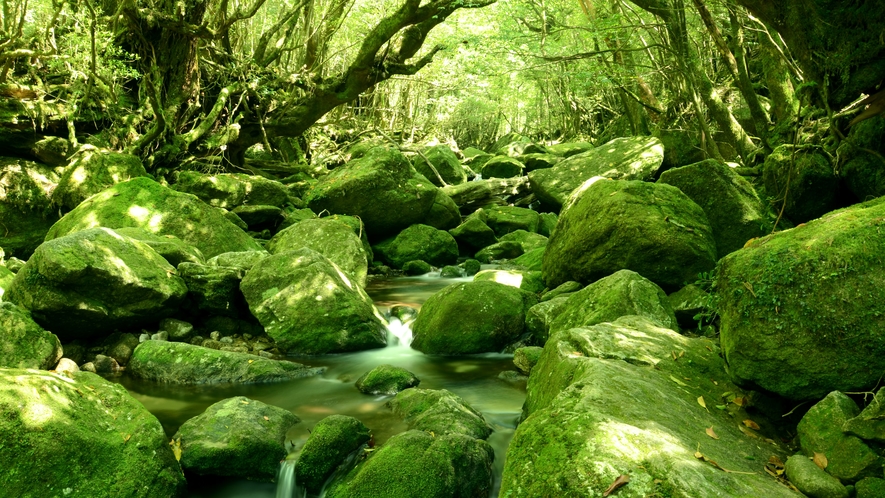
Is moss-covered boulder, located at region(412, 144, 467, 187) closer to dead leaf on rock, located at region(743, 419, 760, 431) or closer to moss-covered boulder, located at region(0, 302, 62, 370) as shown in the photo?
moss-covered boulder, located at region(0, 302, 62, 370)

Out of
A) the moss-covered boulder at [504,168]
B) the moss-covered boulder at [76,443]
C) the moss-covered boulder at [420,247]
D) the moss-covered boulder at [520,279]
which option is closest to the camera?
the moss-covered boulder at [76,443]

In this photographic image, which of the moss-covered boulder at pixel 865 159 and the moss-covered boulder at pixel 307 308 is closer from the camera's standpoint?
the moss-covered boulder at pixel 865 159

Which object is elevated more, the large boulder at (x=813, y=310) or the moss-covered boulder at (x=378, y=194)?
the large boulder at (x=813, y=310)

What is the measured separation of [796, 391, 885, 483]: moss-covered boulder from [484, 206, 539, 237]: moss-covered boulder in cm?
1136

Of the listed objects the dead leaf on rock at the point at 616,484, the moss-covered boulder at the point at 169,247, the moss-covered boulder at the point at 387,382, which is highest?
the dead leaf on rock at the point at 616,484

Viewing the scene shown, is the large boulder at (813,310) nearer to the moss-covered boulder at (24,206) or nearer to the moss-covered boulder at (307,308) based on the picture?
the moss-covered boulder at (307,308)

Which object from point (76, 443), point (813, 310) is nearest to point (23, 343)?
point (76, 443)

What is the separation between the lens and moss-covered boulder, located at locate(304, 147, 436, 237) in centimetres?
1275

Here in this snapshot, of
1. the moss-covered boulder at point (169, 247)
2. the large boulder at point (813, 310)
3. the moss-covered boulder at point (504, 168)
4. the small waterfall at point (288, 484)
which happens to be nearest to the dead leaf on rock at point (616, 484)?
the large boulder at point (813, 310)

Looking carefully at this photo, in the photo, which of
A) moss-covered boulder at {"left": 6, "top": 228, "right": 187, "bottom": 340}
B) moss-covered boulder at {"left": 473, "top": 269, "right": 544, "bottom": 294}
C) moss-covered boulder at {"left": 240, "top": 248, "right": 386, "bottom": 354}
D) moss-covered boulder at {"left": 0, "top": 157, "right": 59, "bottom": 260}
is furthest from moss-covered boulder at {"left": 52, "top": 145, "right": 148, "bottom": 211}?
moss-covered boulder at {"left": 473, "top": 269, "right": 544, "bottom": 294}

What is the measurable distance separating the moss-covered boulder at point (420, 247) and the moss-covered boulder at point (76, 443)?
859 centimetres

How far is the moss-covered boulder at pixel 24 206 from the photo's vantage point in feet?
34.6

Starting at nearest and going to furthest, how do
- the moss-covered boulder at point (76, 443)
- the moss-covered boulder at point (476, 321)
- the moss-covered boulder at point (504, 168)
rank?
the moss-covered boulder at point (76, 443) < the moss-covered boulder at point (476, 321) < the moss-covered boulder at point (504, 168)

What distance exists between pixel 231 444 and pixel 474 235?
31.4 ft
